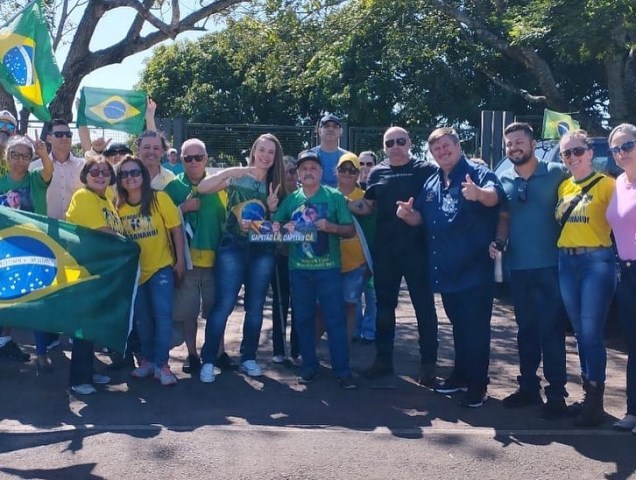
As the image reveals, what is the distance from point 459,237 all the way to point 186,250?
221cm

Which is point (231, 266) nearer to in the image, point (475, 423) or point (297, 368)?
point (297, 368)

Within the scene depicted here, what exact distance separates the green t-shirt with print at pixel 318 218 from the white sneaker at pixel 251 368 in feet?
3.05

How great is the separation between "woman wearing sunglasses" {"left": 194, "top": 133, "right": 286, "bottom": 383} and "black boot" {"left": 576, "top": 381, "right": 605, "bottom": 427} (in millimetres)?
2636

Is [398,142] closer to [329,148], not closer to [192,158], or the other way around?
[329,148]

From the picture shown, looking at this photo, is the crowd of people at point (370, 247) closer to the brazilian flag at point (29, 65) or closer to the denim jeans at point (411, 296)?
the denim jeans at point (411, 296)

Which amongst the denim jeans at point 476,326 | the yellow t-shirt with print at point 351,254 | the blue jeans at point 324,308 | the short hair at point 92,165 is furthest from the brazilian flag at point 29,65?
the denim jeans at point 476,326

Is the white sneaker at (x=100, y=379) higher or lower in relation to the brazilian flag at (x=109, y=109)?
lower

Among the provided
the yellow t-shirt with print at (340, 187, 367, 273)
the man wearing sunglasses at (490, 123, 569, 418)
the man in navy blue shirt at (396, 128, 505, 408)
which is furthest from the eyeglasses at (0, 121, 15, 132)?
the man wearing sunglasses at (490, 123, 569, 418)

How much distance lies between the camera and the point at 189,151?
663 centimetres

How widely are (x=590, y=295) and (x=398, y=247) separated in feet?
5.31

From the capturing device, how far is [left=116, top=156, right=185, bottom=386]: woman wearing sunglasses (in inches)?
252

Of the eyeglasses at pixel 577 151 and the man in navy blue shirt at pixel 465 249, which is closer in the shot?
the eyeglasses at pixel 577 151

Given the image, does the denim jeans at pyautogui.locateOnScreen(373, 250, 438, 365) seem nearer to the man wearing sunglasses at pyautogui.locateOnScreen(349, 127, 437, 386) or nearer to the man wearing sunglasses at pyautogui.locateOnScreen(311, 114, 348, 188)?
the man wearing sunglasses at pyautogui.locateOnScreen(349, 127, 437, 386)

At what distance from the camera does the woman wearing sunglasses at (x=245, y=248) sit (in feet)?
21.6
